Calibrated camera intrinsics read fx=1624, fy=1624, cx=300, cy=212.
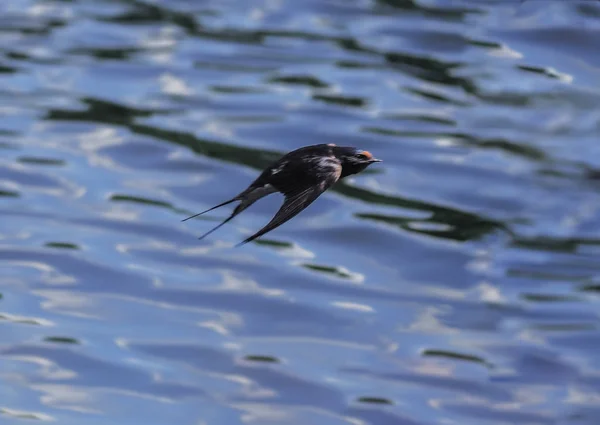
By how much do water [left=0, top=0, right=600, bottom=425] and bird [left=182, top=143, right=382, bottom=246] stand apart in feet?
41.4

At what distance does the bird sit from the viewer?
8523mm

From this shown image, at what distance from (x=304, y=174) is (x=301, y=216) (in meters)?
19.5

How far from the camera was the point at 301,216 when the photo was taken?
2819 cm

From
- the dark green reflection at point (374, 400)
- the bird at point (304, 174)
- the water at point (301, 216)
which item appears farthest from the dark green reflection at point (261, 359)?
the bird at point (304, 174)

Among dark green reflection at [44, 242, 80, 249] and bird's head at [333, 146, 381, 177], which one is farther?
dark green reflection at [44, 242, 80, 249]

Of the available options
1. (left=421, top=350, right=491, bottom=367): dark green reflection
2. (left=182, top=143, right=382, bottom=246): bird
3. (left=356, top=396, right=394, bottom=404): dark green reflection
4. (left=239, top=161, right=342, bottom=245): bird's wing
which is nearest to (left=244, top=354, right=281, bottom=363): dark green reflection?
(left=356, top=396, right=394, bottom=404): dark green reflection

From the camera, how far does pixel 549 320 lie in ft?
83.7

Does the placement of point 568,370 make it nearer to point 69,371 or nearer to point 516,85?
point 69,371

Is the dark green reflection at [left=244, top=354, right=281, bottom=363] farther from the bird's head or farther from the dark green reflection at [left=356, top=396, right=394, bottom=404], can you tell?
the bird's head

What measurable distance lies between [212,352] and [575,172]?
10.1 metres

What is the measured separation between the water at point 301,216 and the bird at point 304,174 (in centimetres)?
1262

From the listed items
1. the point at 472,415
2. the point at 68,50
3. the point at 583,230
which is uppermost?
the point at 68,50

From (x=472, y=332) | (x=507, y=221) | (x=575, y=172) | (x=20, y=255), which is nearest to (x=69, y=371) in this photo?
(x=20, y=255)

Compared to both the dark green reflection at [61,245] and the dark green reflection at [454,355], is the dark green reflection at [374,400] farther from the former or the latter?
the dark green reflection at [61,245]
